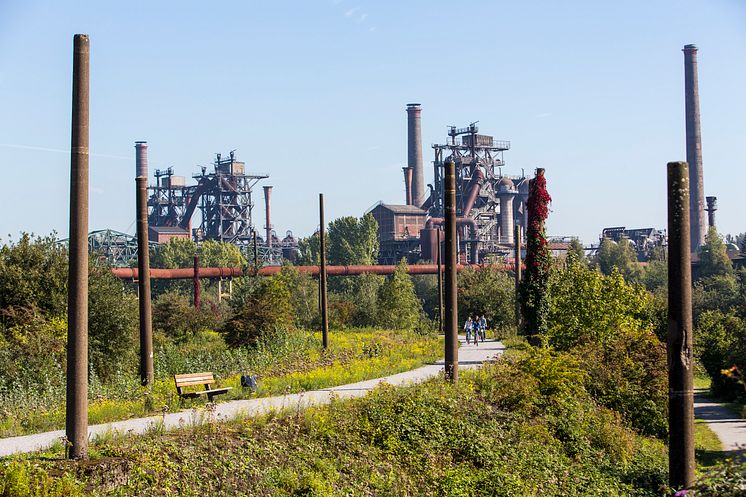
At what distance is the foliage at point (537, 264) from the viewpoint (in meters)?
32.8

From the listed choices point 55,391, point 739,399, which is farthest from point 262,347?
point 739,399

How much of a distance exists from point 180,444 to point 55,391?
6651 millimetres

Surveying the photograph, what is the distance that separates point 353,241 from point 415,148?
73.1 feet

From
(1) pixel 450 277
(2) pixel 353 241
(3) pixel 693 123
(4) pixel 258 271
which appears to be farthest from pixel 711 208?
(1) pixel 450 277

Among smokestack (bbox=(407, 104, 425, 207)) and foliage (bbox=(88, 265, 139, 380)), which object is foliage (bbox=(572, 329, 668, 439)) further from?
smokestack (bbox=(407, 104, 425, 207))

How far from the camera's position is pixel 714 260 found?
319 feet

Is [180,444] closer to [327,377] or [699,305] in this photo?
[327,377]

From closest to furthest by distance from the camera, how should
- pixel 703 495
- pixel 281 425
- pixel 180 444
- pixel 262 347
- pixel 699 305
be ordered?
1. pixel 703 495
2. pixel 180 444
3. pixel 281 425
4. pixel 262 347
5. pixel 699 305

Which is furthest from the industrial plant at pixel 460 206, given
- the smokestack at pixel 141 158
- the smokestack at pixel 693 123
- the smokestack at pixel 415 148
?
the smokestack at pixel 141 158

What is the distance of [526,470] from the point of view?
1548 cm

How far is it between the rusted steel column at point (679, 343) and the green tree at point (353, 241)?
90.1 metres

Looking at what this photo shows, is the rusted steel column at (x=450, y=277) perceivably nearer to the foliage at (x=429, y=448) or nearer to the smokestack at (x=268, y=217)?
the foliage at (x=429, y=448)

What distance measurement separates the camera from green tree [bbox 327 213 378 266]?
103 meters

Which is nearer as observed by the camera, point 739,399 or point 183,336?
point 739,399
